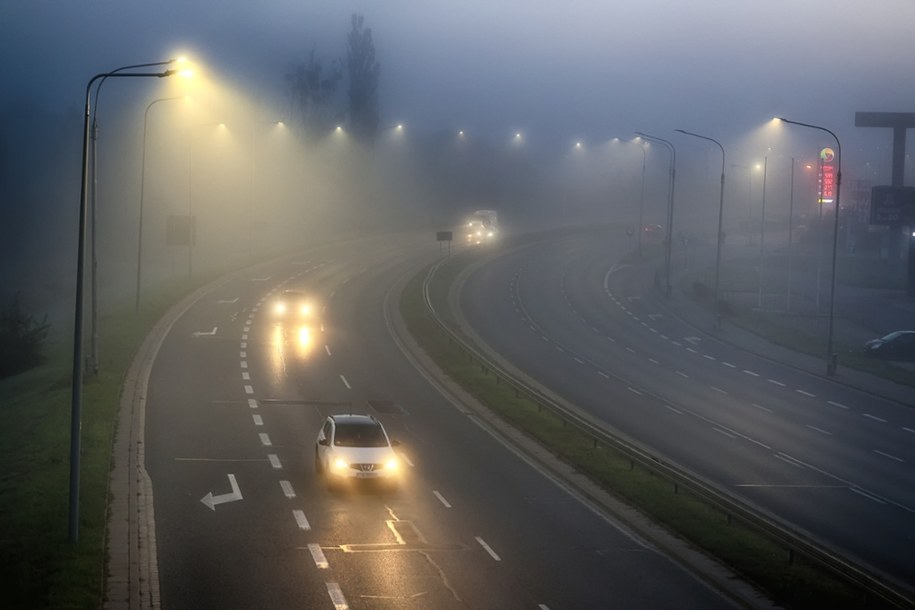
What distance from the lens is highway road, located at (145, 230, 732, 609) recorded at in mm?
16062

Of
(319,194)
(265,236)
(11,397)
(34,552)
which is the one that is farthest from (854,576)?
(319,194)

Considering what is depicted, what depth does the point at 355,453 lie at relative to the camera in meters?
22.7

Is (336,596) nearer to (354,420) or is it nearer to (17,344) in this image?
(354,420)

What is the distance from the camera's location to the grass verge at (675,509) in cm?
1619

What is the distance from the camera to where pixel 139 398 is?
108ft

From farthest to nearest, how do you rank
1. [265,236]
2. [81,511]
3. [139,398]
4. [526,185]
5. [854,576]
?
[526,185] → [265,236] → [139,398] → [81,511] → [854,576]

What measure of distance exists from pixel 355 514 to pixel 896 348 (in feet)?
134

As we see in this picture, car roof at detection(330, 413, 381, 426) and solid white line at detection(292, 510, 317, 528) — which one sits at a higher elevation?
car roof at detection(330, 413, 381, 426)

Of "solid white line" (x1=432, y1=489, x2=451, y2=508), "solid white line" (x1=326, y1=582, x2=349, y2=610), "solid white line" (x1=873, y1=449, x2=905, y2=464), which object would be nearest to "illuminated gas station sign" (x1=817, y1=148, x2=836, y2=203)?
"solid white line" (x1=873, y1=449, x2=905, y2=464)

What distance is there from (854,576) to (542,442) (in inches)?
526

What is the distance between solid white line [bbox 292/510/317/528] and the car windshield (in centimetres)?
267

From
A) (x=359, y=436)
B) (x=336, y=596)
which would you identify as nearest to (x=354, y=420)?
(x=359, y=436)

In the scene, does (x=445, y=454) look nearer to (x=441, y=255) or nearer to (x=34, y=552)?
(x=34, y=552)

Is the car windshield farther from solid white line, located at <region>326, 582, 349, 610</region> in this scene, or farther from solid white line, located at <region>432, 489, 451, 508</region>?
solid white line, located at <region>326, 582, 349, 610</region>
